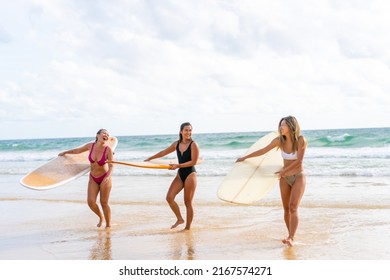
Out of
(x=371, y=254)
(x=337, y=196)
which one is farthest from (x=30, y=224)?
(x=337, y=196)

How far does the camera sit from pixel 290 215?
5570mm

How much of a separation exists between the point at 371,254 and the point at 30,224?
4960mm

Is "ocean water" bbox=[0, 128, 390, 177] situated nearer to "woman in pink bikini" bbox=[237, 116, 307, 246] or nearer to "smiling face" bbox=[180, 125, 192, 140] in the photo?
"smiling face" bbox=[180, 125, 192, 140]

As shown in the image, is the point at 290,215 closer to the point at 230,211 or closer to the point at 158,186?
the point at 230,211

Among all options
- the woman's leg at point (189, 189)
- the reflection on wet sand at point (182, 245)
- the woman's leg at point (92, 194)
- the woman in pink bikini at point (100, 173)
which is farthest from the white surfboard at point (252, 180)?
the woman's leg at point (92, 194)

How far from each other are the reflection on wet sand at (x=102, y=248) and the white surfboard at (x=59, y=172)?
133 cm

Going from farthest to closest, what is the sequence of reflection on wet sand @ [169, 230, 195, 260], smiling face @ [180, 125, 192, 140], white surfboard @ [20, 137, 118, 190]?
white surfboard @ [20, 137, 118, 190] → smiling face @ [180, 125, 192, 140] → reflection on wet sand @ [169, 230, 195, 260]

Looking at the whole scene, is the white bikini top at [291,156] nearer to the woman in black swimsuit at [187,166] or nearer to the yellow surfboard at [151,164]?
the woman in black swimsuit at [187,166]

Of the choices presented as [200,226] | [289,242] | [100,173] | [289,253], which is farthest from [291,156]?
[100,173]

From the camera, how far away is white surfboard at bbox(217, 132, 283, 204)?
6457 mm

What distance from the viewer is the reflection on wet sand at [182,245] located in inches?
207

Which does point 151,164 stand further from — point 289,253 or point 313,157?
point 313,157

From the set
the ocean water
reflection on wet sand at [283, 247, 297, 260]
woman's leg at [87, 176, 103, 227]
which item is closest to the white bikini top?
reflection on wet sand at [283, 247, 297, 260]

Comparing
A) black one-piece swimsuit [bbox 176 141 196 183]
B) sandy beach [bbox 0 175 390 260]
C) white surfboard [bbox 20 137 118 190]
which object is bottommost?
sandy beach [bbox 0 175 390 260]
